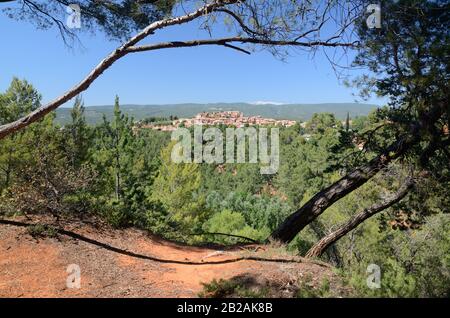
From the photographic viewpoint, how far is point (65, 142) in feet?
44.6

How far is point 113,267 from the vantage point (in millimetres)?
4613

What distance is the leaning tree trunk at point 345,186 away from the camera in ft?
18.1

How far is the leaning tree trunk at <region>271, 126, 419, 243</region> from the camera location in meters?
5.52

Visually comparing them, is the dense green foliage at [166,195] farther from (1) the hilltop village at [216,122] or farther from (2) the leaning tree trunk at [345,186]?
(1) the hilltop village at [216,122]

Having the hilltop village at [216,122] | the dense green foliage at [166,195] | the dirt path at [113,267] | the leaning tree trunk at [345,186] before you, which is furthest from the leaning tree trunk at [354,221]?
the hilltop village at [216,122]

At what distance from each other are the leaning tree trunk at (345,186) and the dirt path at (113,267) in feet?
3.19

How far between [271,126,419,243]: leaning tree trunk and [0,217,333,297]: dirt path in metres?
0.97

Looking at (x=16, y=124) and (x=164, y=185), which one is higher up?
(x=16, y=124)

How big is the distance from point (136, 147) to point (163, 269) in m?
13.5

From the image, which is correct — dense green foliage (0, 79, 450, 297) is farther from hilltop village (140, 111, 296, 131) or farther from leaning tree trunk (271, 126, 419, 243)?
hilltop village (140, 111, 296, 131)

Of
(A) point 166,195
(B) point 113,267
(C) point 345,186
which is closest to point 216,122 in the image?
(A) point 166,195

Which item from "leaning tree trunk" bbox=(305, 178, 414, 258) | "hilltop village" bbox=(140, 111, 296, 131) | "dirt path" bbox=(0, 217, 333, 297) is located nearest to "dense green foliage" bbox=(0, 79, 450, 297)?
"leaning tree trunk" bbox=(305, 178, 414, 258)
